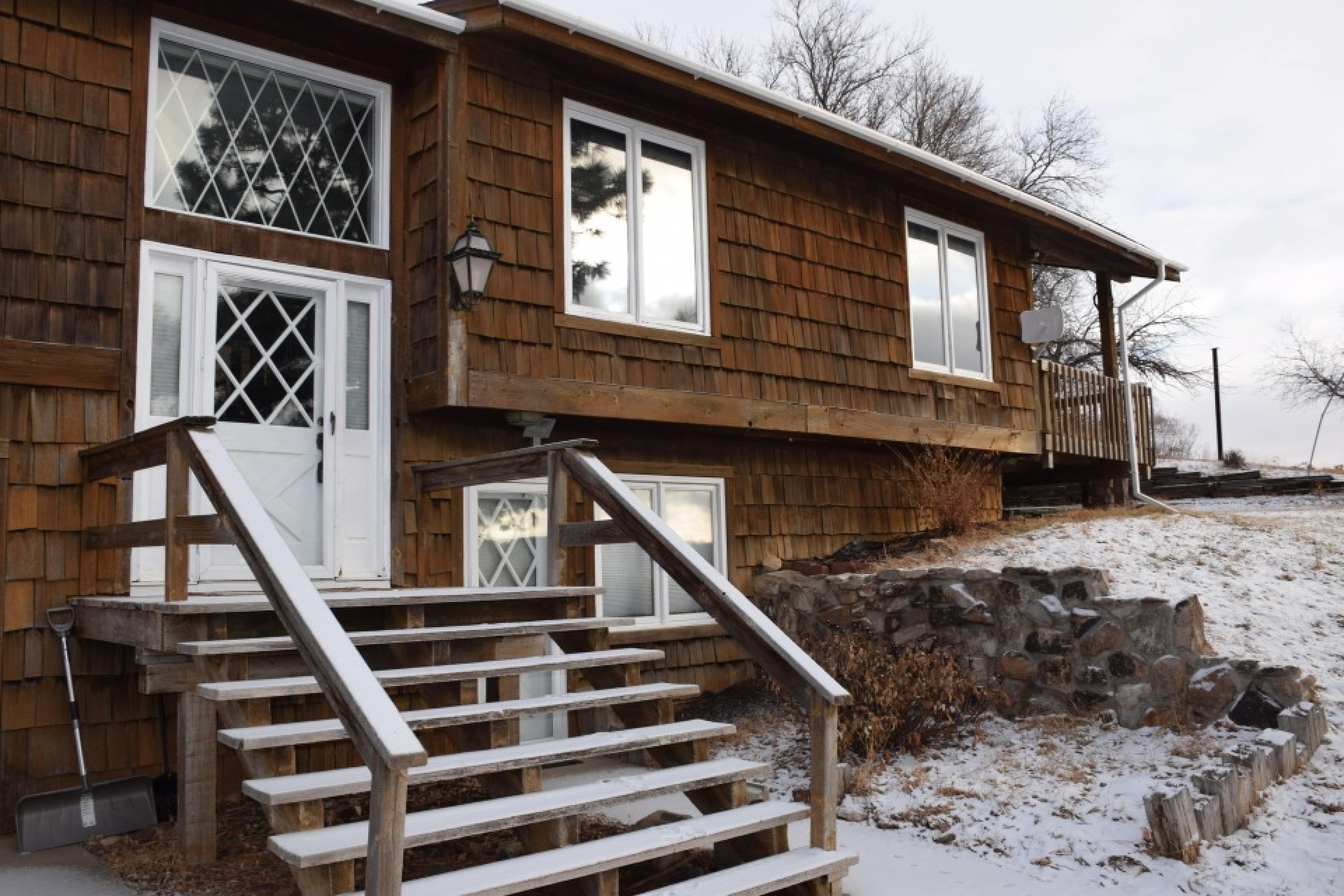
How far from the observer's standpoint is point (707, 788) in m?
4.21

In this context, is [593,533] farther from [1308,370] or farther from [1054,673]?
[1308,370]

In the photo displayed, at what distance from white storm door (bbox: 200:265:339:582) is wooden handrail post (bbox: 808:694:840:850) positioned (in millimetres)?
3207

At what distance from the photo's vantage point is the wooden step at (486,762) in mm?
3402

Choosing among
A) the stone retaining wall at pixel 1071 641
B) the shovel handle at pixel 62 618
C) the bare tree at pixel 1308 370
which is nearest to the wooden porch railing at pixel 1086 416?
the stone retaining wall at pixel 1071 641

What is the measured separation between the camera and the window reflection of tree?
6980 mm

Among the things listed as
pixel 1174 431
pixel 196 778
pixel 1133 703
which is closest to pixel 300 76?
pixel 196 778

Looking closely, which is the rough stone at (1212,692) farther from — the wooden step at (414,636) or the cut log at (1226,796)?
the wooden step at (414,636)

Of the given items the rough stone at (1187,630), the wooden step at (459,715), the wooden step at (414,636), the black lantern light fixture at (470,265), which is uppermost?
the black lantern light fixture at (470,265)

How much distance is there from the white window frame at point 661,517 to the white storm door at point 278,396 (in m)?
2.03

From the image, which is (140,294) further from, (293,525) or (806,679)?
(806,679)

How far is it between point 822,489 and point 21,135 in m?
6.12

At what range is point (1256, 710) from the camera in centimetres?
525

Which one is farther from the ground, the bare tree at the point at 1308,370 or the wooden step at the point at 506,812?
the bare tree at the point at 1308,370

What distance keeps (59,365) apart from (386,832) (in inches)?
139
